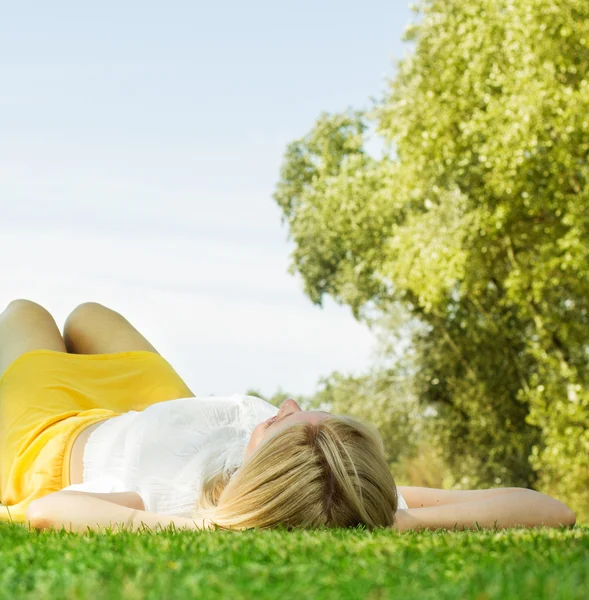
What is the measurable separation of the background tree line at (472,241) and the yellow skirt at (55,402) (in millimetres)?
7809

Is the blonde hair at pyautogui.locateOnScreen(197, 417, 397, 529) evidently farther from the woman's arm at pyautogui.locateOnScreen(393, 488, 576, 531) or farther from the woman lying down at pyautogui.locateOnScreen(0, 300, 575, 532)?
the woman's arm at pyautogui.locateOnScreen(393, 488, 576, 531)

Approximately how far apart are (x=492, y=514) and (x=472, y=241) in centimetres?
1106

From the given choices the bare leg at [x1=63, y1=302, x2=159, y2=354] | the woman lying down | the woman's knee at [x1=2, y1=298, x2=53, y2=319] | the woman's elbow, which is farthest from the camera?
the bare leg at [x1=63, y1=302, x2=159, y2=354]

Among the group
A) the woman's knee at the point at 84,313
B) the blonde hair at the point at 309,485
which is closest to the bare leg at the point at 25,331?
the woman's knee at the point at 84,313

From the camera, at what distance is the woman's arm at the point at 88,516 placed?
2910mm

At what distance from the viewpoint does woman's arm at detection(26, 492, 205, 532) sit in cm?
291

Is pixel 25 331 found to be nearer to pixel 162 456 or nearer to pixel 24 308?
pixel 24 308

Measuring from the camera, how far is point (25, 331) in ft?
16.1

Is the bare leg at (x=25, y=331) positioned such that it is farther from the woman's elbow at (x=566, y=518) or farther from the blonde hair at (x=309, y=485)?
the woman's elbow at (x=566, y=518)

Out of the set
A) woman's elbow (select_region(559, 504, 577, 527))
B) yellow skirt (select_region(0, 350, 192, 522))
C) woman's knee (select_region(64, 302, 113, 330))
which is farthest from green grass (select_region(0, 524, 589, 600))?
woman's knee (select_region(64, 302, 113, 330))

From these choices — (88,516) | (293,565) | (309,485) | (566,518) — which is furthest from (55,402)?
(293,565)

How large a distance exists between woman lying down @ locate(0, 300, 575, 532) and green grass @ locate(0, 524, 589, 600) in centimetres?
30

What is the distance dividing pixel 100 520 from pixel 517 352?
14753 millimetres

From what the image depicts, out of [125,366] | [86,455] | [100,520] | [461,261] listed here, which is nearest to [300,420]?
[100,520]
